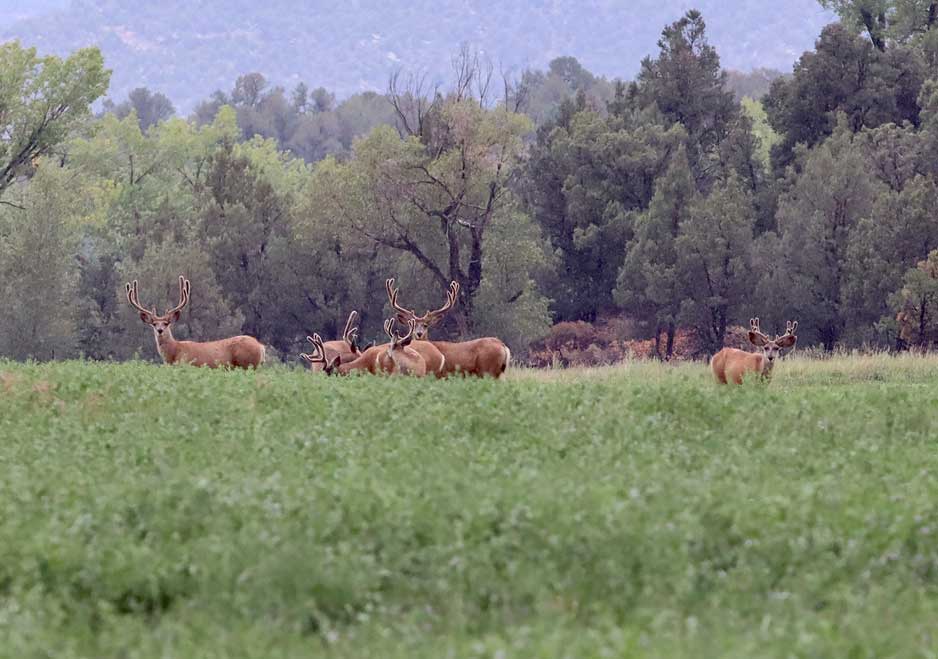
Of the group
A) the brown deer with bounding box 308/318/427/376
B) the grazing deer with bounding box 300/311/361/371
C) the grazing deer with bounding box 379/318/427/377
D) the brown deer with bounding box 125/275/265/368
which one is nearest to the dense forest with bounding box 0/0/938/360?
the grazing deer with bounding box 300/311/361/371

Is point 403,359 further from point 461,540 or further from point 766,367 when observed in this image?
point 461,540

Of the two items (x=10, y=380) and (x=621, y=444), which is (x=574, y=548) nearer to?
(x=621, y=444)

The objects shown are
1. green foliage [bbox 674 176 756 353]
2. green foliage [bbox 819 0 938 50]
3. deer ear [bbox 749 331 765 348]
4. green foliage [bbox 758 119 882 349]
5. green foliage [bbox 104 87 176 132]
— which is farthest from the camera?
green foliage [bbox 104 87 176 132]

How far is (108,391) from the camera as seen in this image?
1869cm

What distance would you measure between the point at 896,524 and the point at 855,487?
47.1 inches

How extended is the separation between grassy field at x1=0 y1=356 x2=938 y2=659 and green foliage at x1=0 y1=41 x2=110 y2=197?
136 ft

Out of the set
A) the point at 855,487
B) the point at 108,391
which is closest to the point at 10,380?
the point at 108,391

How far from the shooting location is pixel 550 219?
60375 mm

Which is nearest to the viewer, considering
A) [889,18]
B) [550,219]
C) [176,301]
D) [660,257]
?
[660,257]

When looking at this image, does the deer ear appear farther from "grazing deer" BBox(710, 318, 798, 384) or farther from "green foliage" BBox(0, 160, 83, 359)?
"green foliage" BBox(0, 160, 83, 359)

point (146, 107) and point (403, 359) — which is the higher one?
point (146, 107)

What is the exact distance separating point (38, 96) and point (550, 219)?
Result: 19235 millimetres

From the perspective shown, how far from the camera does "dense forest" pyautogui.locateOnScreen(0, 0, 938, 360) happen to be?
47594 millimetres

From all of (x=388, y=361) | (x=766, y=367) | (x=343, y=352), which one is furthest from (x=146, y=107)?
(x=766, y=367)
